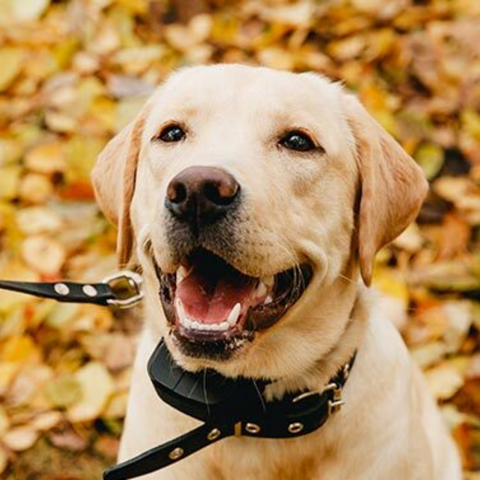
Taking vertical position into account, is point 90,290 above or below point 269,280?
below

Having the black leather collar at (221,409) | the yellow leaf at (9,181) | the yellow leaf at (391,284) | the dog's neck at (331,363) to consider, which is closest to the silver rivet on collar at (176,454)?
the black leather collar at (221,409)

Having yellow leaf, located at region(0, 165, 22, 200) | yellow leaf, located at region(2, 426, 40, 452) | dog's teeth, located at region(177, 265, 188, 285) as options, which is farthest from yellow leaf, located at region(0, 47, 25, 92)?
dog's teeth, located at region(177, 265, 188, 285)

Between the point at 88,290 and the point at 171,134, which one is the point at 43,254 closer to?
the point at 88,290

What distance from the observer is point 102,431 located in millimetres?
4055

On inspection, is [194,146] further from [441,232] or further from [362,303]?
[441,232]

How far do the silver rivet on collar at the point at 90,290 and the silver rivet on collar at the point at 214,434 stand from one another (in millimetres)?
656

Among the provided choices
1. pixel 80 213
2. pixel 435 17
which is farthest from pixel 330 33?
pixel 80 213

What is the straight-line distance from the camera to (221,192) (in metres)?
2.38

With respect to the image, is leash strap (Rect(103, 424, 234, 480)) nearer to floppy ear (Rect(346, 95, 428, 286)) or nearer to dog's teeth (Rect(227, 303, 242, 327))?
dog's teeth (Rect(227, 303, 242, 327))

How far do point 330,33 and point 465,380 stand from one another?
8.55 ft

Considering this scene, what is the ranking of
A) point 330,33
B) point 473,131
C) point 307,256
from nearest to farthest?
point 307,256 → point 473,131 → point 330,33

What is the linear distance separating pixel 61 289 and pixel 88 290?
0.10m

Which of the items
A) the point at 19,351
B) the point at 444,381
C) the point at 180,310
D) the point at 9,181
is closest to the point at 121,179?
the point at 180,310

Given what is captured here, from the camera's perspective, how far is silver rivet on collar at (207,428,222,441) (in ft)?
8.91
